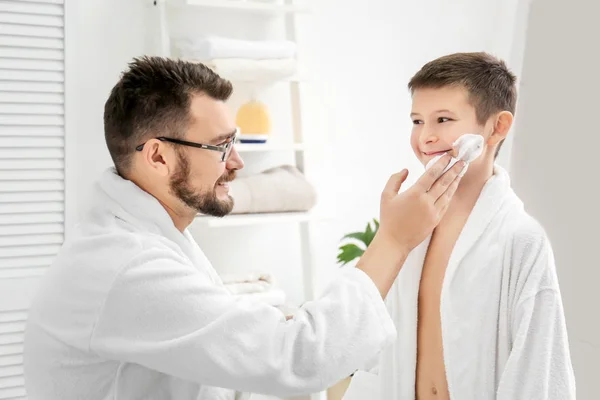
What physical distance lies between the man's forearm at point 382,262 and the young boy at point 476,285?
0.32 m

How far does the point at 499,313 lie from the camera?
1.44 metres

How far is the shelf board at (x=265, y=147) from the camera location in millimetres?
2424

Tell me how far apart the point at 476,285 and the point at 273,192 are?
3.65 ft

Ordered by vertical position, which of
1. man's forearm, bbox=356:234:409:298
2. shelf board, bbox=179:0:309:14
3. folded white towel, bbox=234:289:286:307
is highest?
shelf board, bbox=179:0:309:14

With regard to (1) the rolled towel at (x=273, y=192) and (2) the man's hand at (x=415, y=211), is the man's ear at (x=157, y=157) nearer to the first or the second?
(2) the man's hand at (x=415, y=211)

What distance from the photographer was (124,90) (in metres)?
1.41

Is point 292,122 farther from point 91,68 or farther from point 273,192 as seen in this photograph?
point 91,68

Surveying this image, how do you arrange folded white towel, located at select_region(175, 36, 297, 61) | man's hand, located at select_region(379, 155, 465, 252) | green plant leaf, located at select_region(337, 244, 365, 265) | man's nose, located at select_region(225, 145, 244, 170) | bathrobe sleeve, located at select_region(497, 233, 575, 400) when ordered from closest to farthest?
man's hand, located at select_region(379, 155, 465, 252)
bathrobe sleeve, located at select_region(497, 233, 575, 400)
man's nose, located at select_region(225, 145, 244, 170)
folded white towel, located at select_region(175, 36, 297, 61)
green plant leaf, located at select_region(337, 244, 365, 265)

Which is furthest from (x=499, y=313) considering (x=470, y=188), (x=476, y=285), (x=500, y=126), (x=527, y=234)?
(x=500, y=126)

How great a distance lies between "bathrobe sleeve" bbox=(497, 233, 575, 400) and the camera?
1347 millimetres

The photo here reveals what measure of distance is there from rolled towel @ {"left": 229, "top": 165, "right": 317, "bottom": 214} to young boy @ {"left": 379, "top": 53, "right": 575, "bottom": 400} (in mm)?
874

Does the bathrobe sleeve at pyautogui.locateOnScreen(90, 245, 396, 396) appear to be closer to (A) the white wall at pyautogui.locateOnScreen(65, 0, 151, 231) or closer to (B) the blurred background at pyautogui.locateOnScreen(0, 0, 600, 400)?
(B) the blurred background at pyautogui.locateOnScreen(0, 0, 600, 400)

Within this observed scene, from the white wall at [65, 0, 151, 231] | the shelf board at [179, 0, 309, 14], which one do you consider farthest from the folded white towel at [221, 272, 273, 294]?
the shelf board at [179, 0, 309, 14]

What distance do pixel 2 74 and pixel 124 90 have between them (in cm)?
113
